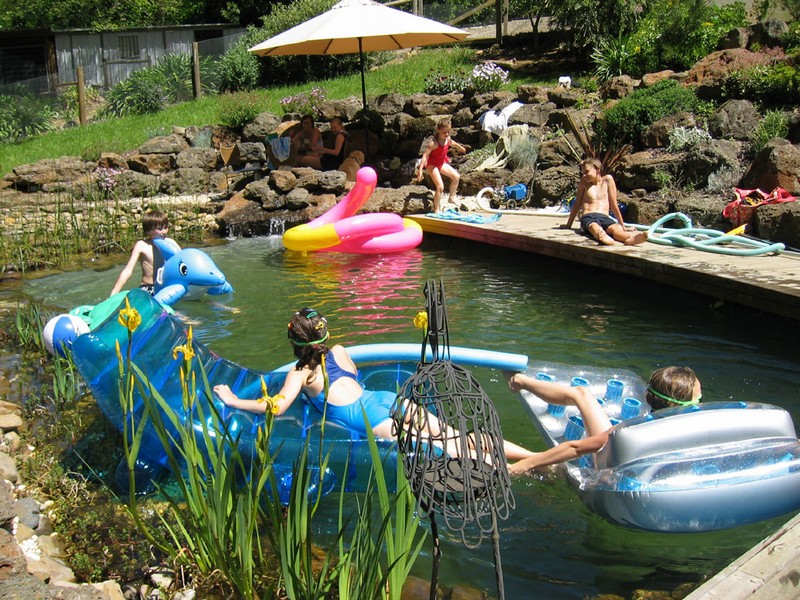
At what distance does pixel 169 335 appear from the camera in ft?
14.2

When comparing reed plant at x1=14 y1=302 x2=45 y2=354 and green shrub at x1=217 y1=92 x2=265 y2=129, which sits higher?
green shrub at x1=217 y1=92 x2=265 y2=129

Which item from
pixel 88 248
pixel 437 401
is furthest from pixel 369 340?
pixel 88 248

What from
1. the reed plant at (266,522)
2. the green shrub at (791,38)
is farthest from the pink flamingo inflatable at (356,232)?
the green shrub at (791,38)

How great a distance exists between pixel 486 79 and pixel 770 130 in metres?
6.46

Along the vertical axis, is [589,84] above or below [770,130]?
above

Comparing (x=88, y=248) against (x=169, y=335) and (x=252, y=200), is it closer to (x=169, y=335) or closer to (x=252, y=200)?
Result: (x=252, y=200)

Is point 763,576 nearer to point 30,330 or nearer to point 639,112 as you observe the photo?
point 30,330

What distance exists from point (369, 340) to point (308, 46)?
874cm

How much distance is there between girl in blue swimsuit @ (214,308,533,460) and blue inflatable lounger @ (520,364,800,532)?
24.4 inches

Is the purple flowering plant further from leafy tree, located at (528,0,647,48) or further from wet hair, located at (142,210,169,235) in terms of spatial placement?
leafy tree, located at (528,0,647,48)

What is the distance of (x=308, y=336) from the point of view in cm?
379

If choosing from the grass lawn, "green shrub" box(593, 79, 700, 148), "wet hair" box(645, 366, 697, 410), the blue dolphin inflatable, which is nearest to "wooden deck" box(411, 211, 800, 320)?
"green shrub" box(593, 79, 700, 148)

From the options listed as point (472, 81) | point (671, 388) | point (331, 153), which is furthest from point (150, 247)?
point (472, 81)

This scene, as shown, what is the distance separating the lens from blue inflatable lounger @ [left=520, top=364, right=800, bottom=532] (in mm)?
3295
